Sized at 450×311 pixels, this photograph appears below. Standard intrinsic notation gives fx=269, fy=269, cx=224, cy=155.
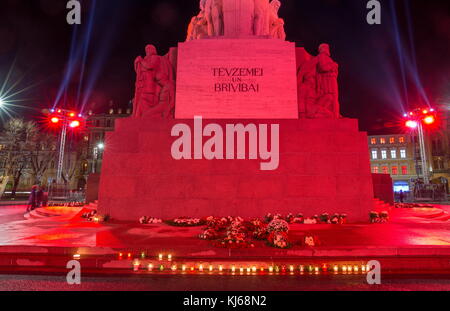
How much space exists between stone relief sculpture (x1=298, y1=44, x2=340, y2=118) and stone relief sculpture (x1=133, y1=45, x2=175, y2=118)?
18.0ft

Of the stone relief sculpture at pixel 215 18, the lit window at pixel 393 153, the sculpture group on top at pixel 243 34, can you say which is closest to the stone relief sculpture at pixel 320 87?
the sculpture group on top at pixel 243 34

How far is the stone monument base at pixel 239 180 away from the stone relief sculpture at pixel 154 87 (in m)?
1.47

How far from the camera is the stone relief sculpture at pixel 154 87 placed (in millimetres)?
10992

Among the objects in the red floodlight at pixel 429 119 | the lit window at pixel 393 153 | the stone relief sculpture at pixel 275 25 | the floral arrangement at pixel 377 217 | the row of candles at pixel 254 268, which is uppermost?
the stone relief sculpture at pixel 275 25

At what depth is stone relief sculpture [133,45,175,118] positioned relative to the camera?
11.0 meters

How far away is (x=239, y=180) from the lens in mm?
9492

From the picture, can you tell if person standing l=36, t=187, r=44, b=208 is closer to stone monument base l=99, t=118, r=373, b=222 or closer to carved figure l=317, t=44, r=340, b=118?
stone monument base l=99, t=118, r=373, b=222

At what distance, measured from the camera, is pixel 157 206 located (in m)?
9.37

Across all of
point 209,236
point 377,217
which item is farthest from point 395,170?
point 209,236

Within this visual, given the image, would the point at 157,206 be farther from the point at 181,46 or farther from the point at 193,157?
the point at 181,46

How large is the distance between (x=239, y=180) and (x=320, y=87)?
548 cm

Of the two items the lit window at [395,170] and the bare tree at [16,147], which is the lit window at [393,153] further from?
the bare tree at [16,147]

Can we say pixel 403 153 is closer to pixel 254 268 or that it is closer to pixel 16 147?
pixel 254 268
